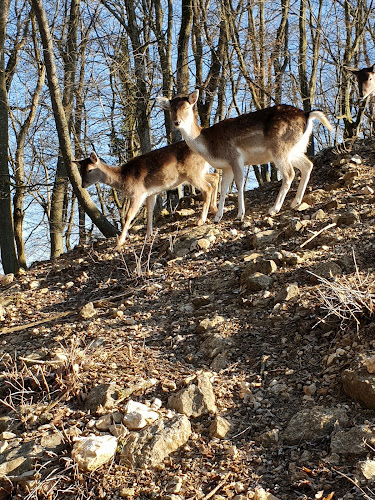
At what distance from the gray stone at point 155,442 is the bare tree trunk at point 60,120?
613cm

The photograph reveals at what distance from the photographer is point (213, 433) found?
3.52 m

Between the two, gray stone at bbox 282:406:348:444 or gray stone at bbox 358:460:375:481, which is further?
gray stone at bbox 282:406:348:444

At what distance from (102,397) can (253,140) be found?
5259 mm

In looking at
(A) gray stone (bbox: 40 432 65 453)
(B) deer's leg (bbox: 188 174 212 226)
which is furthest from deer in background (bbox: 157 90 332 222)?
(A) gray stone (bbox: 40 432 65 453)

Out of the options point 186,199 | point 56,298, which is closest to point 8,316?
point 56,298

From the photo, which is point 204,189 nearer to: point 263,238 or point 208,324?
point 263,238

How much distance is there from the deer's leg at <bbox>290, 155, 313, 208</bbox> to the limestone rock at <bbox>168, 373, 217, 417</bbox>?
15.2 feet

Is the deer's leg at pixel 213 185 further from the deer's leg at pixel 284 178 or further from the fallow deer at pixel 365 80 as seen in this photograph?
the fallow deer at pixel 365 80

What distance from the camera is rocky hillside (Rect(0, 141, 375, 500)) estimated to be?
3189mm

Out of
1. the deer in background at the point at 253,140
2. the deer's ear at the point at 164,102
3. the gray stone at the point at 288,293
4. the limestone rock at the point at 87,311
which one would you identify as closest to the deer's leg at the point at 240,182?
the deer in background at the point at 253,140

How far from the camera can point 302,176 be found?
8172 mm

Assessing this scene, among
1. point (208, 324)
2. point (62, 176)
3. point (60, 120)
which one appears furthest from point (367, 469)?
point (62, 176)

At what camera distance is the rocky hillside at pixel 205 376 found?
319 cm

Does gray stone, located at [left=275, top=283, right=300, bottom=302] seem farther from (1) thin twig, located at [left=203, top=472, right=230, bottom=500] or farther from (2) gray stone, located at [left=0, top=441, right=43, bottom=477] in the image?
(2) gray stone, located at [left=0, top=441, right=43, bottom=477]
